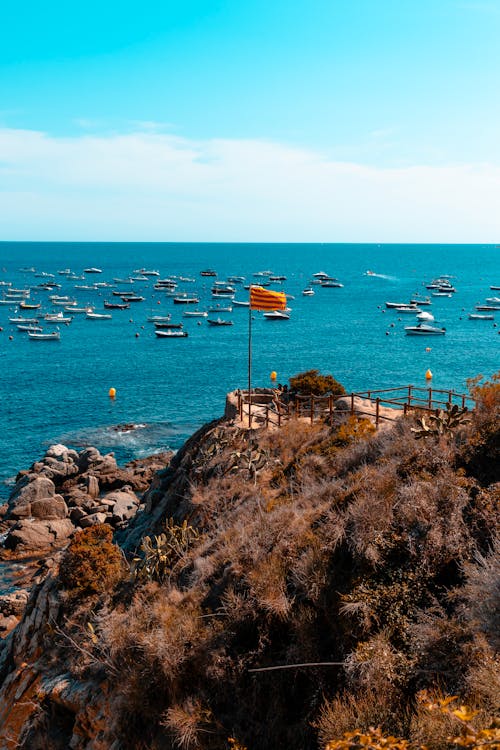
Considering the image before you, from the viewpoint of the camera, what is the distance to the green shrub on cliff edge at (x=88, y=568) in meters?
16.8

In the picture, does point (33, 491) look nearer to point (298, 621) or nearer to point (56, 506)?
point (56, 506)

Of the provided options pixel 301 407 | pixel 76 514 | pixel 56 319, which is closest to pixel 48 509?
pixel 76 514

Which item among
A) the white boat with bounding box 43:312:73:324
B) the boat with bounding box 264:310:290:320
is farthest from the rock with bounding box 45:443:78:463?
the boat with bounding box 264:310:290:320

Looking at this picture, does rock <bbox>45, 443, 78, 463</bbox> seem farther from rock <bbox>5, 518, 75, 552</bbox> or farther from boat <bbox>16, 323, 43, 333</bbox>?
boat <bbox>16, 323, 43, 333</bbox>

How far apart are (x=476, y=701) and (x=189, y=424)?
151 feet

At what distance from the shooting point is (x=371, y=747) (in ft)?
20.8

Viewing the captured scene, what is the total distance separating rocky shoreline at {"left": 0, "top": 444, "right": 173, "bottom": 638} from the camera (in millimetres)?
29525

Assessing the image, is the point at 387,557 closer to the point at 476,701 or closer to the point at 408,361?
the point at 476,701

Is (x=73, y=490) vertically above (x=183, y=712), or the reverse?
(x=183, y=712)

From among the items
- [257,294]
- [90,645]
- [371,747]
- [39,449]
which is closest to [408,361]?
[39,449]

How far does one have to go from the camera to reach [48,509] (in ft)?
115

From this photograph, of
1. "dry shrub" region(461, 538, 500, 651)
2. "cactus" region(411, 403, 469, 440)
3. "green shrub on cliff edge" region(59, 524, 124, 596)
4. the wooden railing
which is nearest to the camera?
"dry shrub" region(461, 538, 500, 651)

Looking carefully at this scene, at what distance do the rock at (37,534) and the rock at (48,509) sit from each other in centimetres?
85

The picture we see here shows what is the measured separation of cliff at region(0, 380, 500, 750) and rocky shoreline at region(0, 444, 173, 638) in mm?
11971
